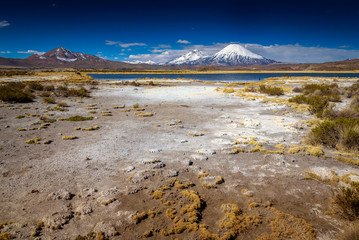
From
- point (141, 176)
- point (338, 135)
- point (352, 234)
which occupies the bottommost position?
point (141, 176)

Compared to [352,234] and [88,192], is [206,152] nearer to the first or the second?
[88,192]

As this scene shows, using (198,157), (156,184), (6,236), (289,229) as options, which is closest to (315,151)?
(198,157)

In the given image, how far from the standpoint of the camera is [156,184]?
5.71 meters

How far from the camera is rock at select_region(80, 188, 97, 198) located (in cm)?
516

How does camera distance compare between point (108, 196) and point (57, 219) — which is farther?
point (108, 196)

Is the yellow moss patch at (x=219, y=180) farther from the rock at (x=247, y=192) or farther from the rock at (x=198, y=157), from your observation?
the rock at (x=198, y=157)

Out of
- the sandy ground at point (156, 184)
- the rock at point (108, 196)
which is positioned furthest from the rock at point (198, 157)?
the rock at point (108, 196)

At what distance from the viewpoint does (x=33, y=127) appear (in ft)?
35.8

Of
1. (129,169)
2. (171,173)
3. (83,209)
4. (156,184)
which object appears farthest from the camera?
(129,169)

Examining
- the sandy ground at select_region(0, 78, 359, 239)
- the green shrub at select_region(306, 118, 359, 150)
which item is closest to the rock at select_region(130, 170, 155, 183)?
the sandy ground at select_region(0, 78, 359, 239)

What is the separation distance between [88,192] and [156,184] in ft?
5.90

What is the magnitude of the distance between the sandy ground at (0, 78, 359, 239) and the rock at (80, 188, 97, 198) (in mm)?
24

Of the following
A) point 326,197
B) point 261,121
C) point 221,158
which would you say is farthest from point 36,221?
point 261,121

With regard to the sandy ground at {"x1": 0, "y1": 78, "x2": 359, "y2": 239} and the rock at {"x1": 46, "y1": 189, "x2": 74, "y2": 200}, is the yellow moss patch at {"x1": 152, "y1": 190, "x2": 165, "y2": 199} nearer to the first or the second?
the sandy ground at {"x1": 0, "y1": 78, "x2": 359, "y2": 239}
